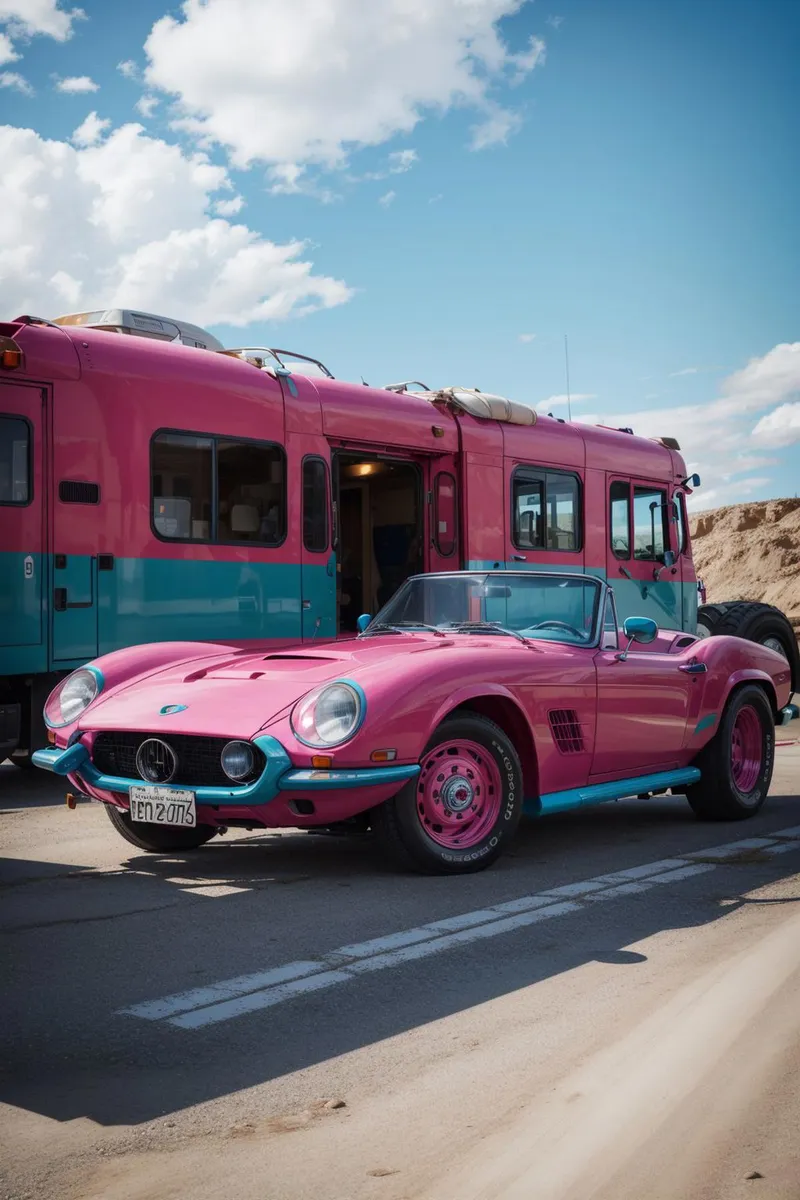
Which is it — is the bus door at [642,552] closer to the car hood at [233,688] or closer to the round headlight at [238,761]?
the car hood at [233,688]

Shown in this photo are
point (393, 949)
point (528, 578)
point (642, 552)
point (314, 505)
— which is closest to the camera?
point (393, 949)

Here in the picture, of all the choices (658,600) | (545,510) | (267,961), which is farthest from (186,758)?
(658,600)

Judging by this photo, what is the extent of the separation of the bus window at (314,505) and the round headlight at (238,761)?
522cm

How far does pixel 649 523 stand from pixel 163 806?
9.82 meters

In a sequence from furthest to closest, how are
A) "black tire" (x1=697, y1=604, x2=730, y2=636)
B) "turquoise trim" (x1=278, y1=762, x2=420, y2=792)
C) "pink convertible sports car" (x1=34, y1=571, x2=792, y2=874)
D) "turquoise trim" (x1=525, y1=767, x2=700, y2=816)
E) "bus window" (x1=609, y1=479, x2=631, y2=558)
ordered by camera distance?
"black tire" (x1=697, y1=604, x2=730, y2=636)
"bus window" (x1=609, y1=479, x2=631, y2=558)
"turquoise trim" (x1=525, y1=767, x2=700, y2=816)
"pink convertible sports car" (x1=34, y1=571, x2=792, y2=874)
"turquoise trim" (x1=278, y1=762, x2=420, y2=792)

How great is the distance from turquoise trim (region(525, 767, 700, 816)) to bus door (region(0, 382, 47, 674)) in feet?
13.0

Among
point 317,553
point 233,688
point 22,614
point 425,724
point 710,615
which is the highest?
point 317,553

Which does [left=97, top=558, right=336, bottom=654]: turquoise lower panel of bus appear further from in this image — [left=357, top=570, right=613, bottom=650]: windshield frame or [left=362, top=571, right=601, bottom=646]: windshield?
[left=362, top=571, right=601, bottom=646]: windshield

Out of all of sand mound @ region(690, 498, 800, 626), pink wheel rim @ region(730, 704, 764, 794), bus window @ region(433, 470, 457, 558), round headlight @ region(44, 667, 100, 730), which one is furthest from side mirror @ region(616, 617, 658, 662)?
sand mound @ region(690, 498, 800, 626)

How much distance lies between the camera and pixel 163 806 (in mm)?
5539

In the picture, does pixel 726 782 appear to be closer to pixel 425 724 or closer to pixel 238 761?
pixel 425 724

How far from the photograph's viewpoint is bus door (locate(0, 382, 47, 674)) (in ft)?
28.2

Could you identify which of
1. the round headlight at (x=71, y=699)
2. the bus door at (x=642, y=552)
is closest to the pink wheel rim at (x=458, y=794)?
the round headlight at (x=71, y=699)

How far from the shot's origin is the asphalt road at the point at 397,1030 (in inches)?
106
